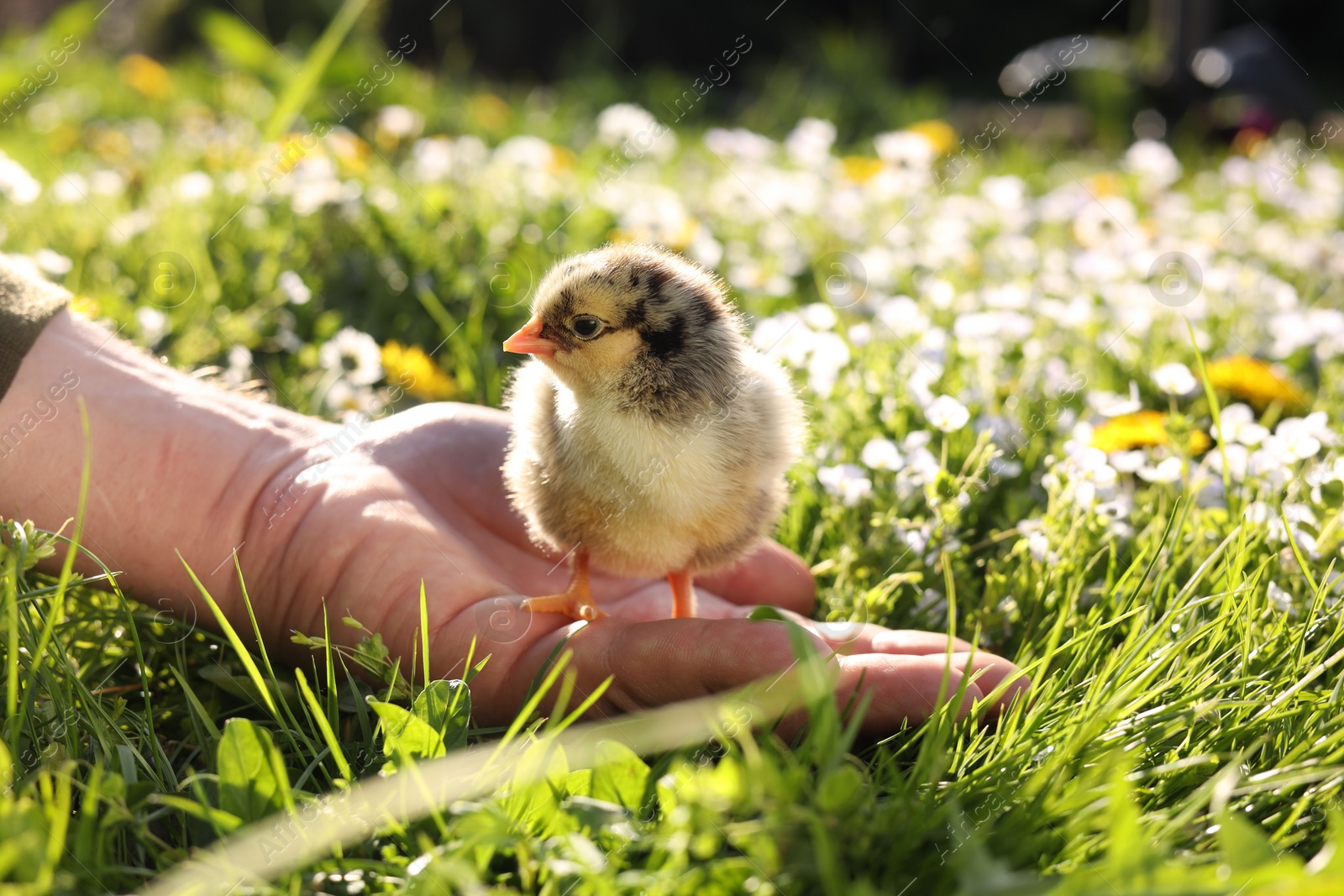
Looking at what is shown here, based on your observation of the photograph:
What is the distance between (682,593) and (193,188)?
3238mm

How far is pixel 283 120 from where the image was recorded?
4.29 m

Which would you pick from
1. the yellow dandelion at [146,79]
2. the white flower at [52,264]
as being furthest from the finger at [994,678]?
the yellow dandelion at [146,79]

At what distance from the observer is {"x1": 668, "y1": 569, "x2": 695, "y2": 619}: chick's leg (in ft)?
6.96

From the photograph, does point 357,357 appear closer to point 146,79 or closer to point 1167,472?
point 1167,472

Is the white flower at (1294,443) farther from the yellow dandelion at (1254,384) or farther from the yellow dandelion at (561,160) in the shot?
the yellow dandelion at (561,160)

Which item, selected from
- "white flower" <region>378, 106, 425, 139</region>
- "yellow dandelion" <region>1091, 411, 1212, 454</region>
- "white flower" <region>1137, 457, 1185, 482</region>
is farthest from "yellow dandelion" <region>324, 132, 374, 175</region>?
"white flower" <region>1137, 457, 1185, 482</region>

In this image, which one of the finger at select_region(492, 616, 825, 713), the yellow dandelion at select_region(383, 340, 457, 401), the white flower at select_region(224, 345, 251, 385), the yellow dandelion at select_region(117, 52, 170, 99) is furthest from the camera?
the yellow dandelion at select_region(117, 52, 170, 99)

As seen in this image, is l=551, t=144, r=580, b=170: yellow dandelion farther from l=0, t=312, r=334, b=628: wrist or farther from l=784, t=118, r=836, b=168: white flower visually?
l=0, t=312, r=334, b=628: wrist

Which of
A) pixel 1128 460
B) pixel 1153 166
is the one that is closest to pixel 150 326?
pixel 1128 460

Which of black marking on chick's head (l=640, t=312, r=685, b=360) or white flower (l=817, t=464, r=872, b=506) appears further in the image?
white flower (l=817, t=464, r=872, b=506)

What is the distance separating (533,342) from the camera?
184 centimetres

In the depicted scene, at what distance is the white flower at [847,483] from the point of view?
7.74 ft

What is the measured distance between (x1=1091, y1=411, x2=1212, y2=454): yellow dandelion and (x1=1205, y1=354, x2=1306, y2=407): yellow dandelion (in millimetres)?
437

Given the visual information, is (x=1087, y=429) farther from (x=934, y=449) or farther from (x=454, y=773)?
(x=454, y=773)
